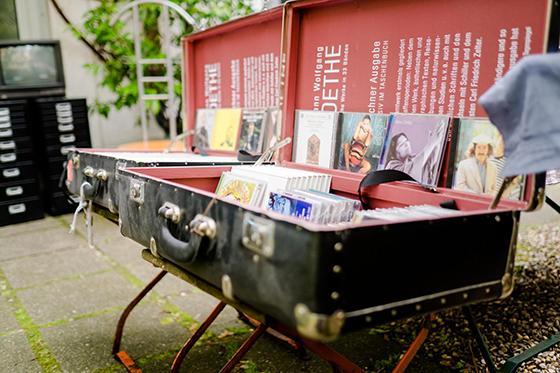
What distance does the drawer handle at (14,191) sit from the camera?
3.81 meters

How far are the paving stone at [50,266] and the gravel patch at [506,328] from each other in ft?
5.95

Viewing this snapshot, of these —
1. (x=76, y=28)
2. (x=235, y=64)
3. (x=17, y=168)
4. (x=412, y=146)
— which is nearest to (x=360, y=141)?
(x=412, y=146)

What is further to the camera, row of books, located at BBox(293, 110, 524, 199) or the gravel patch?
the gravel patch

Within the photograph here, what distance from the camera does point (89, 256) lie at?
3.11 metres

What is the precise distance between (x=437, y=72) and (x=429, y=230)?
1.92 feet

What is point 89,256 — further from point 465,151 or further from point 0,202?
point 465,151

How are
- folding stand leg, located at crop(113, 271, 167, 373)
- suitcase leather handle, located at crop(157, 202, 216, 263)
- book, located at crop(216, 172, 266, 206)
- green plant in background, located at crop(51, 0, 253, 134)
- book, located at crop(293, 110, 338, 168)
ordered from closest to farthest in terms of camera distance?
suitcase leather handle, located at crop(157, 202, 216, 263) < book, located at crop(216, 172, 266, 206) < book, located at crop(293, 110, 338, 168) < folding stand leg, located at crop(113, 271, 167, 373) < green plant in background, located at crop(51, 0, 253, 134)

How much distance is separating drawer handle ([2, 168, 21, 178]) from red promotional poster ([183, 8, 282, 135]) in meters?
2.24

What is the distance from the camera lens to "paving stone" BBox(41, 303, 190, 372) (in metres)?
1.91

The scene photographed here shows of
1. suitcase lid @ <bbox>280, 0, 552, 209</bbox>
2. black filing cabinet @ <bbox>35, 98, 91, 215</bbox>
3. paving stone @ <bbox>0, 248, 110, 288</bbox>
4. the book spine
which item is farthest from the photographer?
black filing cabinet @ <bbox>35, 98, 91, 215</bbox>

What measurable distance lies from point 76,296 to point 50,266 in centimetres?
55

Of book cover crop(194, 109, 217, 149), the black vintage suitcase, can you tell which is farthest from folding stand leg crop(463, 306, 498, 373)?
book cover crop(194, 109, 217, 149)

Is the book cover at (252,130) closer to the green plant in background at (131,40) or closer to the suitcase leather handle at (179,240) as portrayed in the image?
the suitcase leather handle at (179,240)

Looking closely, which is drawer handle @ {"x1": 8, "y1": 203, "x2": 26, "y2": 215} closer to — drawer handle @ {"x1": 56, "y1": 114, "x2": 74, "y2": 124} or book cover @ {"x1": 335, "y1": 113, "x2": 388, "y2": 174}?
drawer handle @ {"x1": 56, "y1": 114, "x2": 74, "y2": 124}
